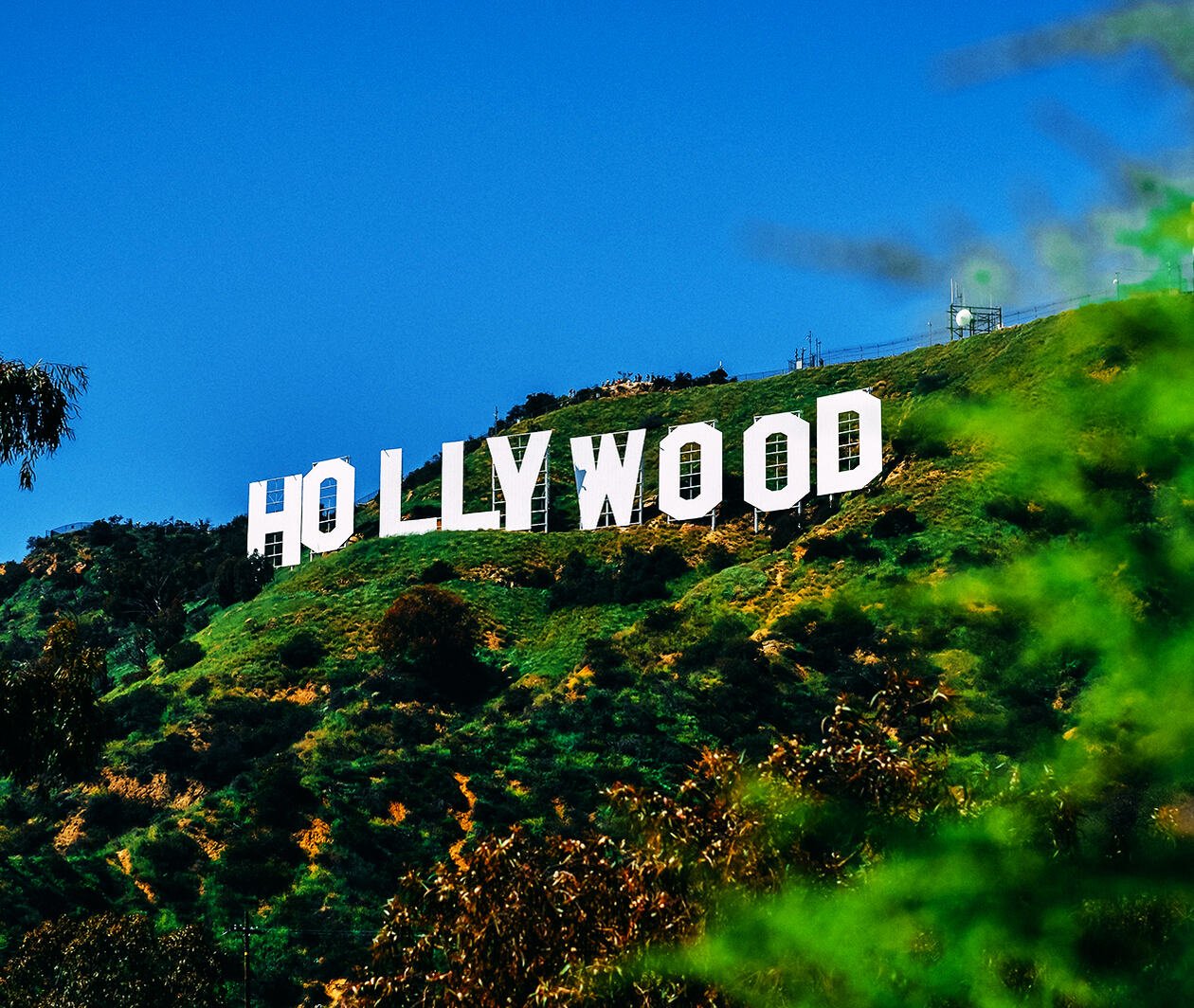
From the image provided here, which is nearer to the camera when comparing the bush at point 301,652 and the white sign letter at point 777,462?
the bush at point 301,652

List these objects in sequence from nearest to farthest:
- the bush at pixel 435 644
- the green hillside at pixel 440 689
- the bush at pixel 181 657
A: the green hillside at pixel 440 689, the bush at pixel 435 644, the bush at pixel 181 657

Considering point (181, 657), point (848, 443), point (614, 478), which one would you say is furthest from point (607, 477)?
point (181, 657)

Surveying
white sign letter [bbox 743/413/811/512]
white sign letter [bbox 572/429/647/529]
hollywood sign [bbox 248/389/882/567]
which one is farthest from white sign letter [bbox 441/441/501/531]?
white sign letter [bbox 743/413/811/512]

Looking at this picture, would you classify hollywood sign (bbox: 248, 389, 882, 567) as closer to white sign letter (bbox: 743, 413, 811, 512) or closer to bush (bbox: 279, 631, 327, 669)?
white sign letter (bbox: 743, 413, 811, 512)

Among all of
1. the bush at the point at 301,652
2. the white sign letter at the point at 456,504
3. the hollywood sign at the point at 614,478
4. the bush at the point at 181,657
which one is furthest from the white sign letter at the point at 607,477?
the bush at the point at 181,657

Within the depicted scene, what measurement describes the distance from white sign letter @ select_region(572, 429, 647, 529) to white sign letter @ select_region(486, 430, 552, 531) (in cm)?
171

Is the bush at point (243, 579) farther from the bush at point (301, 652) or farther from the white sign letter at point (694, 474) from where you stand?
the white sign letter at point (694, 474)

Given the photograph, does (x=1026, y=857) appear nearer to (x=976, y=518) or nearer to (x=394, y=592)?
(x=976, y=518)

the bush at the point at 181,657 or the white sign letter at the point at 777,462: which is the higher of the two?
the white sign letter at the point at 777,462

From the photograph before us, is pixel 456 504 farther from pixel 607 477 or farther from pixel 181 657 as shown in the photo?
pixel 181 657

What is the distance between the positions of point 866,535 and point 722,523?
9135 mm

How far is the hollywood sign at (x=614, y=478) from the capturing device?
61875 millimetres

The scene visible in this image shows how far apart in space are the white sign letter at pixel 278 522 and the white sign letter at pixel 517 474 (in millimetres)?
9986

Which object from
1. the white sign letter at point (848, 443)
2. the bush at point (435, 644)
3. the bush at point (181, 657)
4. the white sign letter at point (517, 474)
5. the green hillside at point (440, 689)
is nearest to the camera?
the green hillside at point (440, 689)
